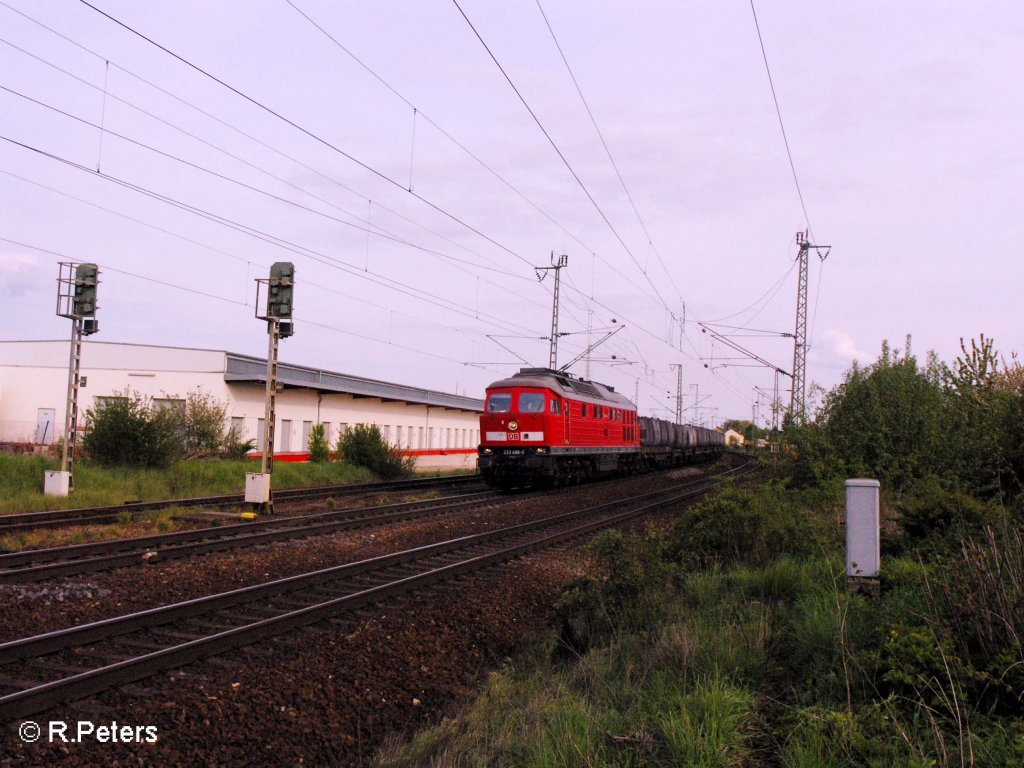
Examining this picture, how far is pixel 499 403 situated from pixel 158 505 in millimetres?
10389

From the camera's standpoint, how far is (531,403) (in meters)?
23.3

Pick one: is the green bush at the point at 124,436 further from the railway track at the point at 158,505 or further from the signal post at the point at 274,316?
the signal post at the point at 274,316

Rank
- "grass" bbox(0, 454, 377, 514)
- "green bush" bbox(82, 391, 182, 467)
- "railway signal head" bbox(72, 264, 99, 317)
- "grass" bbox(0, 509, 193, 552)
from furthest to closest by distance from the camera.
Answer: "green bush" bbox(82, 391, 182, 467), "railway signal head" bbox(72, 264, 99, 317), "grass" bbox(0, 454, 377, 514), "grass" bbox(0, 509, 193, 552)

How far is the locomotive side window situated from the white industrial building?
1272 centimetres

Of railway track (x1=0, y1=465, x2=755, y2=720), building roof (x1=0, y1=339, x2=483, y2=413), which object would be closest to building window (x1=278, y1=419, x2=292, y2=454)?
building roof (x1=0, y1=339, x2=483, y2=413)

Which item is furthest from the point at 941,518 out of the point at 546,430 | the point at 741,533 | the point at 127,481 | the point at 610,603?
the point at 127,481

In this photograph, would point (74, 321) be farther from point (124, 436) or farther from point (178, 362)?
point (178, 362)

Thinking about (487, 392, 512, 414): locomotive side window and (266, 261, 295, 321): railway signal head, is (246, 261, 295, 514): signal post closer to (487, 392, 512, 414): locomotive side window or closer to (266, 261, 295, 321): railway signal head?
(266, 261, 295, 321): railway signal head

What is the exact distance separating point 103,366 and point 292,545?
3024 cm

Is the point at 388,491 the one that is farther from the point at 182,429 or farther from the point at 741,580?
the point at 741,580

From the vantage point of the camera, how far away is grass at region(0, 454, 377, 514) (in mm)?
16875

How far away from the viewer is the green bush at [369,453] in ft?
96.8

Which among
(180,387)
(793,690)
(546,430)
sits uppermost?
(180,387)

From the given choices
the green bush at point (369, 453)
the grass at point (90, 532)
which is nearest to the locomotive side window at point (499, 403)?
the green bush at point (369, 453)
